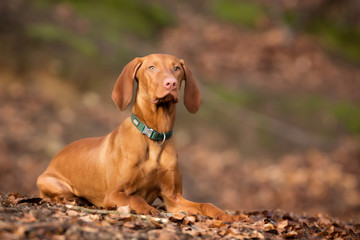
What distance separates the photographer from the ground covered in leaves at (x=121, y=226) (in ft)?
12.3

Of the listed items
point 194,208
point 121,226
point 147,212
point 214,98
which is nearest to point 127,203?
point 147,212

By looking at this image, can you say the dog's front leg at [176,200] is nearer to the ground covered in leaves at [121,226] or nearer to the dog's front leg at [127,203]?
the ground covered in leaves at [121,226]

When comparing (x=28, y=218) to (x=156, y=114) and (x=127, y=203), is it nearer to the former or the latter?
(x=127, y=203)

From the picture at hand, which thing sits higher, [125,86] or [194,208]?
[125,86]

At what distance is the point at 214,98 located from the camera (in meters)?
13.4

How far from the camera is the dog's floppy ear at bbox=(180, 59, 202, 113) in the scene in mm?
5414

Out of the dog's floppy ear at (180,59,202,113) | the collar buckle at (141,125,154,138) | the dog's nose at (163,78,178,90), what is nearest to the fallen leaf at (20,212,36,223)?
the collar buckle at (141,125,154,138)

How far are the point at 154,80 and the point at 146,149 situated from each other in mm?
790

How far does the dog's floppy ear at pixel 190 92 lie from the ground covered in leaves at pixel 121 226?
135 centimetres

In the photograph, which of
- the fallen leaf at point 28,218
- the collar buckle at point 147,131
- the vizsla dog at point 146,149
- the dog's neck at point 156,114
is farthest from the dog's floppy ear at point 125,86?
the fallen leaf at point 28,218

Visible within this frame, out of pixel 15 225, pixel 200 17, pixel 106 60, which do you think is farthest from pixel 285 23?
pixel 15 225

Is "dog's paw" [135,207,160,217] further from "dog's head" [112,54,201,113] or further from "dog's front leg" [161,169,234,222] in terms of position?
"dog's head" [112,54,201,113]

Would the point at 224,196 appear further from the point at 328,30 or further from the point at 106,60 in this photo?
the point at 328,30

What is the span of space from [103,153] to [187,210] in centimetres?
122
